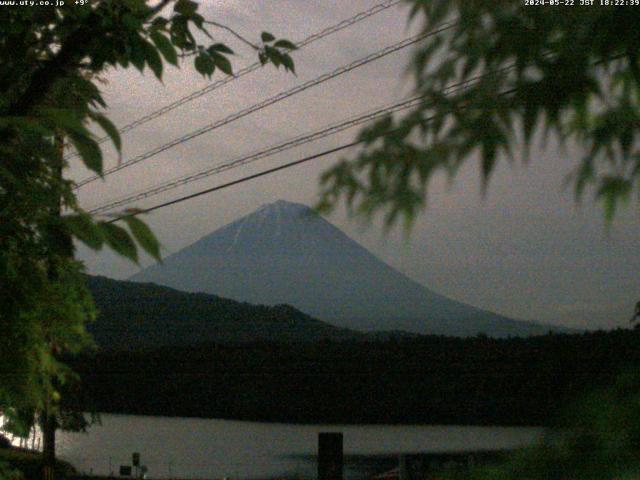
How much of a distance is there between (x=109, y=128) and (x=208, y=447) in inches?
2010

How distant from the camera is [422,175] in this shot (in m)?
0.99

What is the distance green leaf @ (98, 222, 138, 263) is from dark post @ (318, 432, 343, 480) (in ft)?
20.7

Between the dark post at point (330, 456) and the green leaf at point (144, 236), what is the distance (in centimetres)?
633

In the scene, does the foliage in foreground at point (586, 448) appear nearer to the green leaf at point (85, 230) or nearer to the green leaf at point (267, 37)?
the green leaf at point (85, 230)

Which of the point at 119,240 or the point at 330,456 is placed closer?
the point at 119,240

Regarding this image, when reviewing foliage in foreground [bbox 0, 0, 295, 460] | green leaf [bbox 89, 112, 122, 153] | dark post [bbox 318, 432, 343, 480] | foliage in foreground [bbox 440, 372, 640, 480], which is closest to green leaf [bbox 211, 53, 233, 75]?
foliage in foreground [bbox 0, 0, 295, 460]

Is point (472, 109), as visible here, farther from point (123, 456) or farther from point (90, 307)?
point (123, 456)

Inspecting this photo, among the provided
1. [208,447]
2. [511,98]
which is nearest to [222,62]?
[511,98]

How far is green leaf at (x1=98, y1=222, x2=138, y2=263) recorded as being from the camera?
1.59 metres

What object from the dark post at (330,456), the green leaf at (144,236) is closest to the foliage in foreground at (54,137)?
the green leaf at (144,236)

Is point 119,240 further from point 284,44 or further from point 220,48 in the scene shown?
point 284,44

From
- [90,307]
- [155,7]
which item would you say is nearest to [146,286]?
[90,307]

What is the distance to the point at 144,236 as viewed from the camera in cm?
158

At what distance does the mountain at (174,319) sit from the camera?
87.2 feet
